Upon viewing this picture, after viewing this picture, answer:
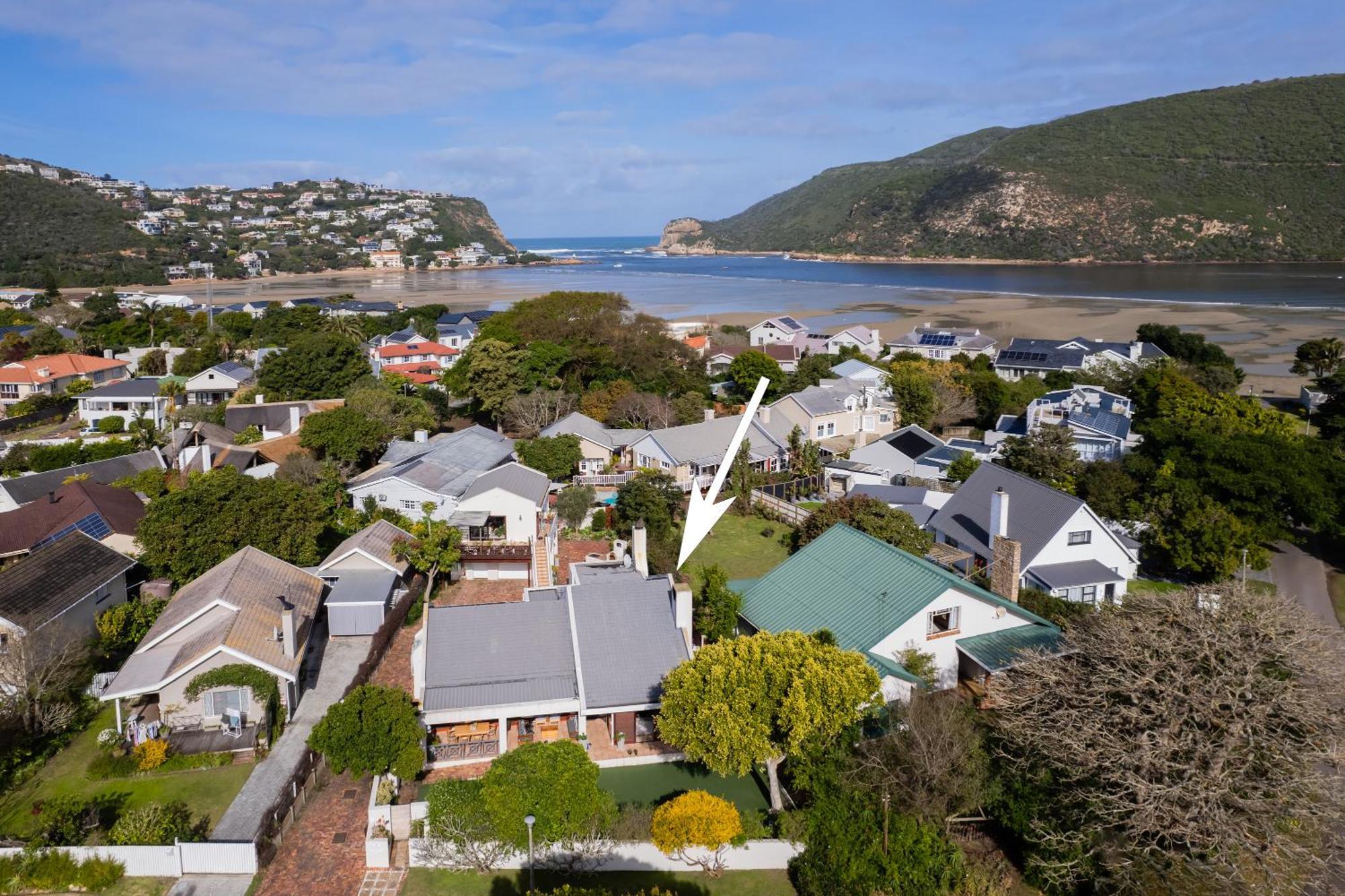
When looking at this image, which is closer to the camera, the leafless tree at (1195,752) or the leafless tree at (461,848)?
the leafless tree at (1195,752)

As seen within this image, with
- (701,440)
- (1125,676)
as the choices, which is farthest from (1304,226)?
(1125,676)

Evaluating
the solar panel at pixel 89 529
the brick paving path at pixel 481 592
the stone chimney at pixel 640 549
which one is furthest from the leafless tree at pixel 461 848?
the solar panel at pixel 89 529

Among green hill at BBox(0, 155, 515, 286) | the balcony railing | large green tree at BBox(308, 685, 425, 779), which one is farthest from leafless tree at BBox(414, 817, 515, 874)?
green hill at BBox(0, 155, 515, 286)

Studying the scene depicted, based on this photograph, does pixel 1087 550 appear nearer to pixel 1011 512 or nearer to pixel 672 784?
pixel 1011 512

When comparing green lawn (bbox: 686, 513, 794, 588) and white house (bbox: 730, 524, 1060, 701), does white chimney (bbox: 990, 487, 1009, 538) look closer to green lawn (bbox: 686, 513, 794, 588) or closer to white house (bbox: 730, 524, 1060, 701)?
white house (bbox: 730, 524, 1060, 701)

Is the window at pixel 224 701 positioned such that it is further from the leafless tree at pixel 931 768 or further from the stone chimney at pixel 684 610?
the leafless tree at pixel 931 768
